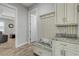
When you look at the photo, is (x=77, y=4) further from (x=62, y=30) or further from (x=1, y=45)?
(x=1, y=45)

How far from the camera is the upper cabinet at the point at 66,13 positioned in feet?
5.06

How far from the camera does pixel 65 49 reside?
147cm

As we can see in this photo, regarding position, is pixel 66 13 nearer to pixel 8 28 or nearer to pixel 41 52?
pixel 41 52

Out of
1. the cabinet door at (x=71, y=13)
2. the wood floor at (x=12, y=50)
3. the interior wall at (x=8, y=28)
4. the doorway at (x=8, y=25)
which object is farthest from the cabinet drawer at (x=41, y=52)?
the cabinet door at (x=71, y=13)

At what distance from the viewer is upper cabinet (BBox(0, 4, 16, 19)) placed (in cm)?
157

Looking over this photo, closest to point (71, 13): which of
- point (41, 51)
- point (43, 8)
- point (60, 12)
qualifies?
point (60, 12)

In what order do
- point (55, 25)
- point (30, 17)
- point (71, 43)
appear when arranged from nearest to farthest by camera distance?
point (71, 43) < point (55, 25) < point (30, 17)

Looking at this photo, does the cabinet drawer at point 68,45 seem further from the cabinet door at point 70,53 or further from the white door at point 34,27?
the white door at point 34,27

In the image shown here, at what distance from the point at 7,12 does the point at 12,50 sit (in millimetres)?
799

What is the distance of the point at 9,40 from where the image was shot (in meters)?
1.70

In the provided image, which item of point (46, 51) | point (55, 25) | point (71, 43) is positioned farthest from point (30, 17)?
point (71, 43)

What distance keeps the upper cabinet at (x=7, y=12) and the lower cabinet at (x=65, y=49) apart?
1.07m

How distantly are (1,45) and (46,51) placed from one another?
94 cm

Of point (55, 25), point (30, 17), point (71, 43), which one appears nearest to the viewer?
point (71, 43)
